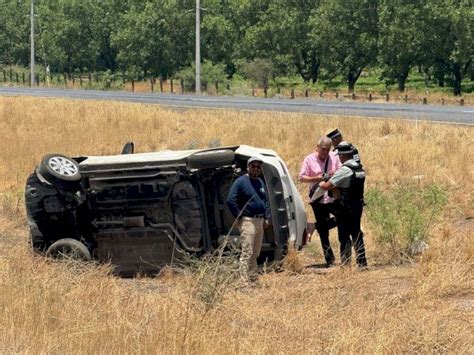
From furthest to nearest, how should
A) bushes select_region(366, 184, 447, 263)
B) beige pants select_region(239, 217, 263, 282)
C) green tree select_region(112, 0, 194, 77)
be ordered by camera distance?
1. green tree select_region(112, 0, 194, 77)
2. bushes select_region(366, 184, 447, 263)
3. beige pants select_region(239, 217, 263, 282)

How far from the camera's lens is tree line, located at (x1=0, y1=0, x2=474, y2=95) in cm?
5859

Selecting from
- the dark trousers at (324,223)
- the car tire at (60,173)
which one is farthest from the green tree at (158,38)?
the car tire at (60,173)

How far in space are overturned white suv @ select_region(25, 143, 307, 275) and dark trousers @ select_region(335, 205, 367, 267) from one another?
1.69 feet

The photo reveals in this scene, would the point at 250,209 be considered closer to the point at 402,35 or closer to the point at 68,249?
the point at 68,249

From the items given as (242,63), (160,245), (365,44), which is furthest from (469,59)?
(160,245)

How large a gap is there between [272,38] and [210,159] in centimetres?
6181

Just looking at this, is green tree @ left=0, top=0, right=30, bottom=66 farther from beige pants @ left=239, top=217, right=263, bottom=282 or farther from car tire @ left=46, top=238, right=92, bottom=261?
beige pants @ left=239, top=217, right=263, bottom=282

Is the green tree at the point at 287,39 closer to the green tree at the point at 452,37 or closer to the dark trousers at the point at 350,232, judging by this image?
the green tree at the point at 452,37

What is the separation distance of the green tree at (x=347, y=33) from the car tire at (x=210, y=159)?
2181 inches

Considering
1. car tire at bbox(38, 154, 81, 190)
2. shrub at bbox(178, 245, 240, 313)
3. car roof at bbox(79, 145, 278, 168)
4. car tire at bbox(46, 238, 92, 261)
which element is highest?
car roof at bbox(79, 145, 278, 168)

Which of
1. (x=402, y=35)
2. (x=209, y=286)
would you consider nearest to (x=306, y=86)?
(x=402, y=35)

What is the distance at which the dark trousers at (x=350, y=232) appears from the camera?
9883 millimetres

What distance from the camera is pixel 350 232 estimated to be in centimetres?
1003

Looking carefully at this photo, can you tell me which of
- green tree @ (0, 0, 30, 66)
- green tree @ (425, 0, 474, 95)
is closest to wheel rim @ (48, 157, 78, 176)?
green tree @ (425, 0, 474, 95)
